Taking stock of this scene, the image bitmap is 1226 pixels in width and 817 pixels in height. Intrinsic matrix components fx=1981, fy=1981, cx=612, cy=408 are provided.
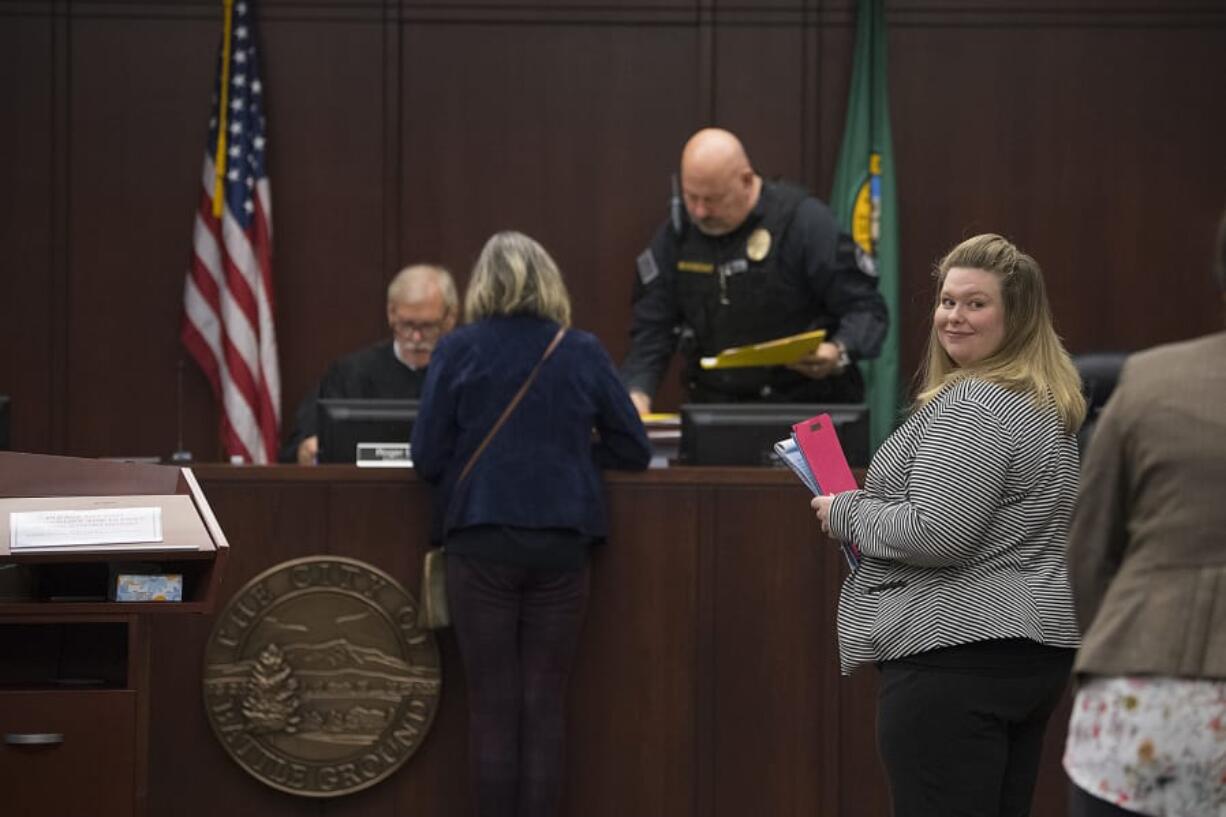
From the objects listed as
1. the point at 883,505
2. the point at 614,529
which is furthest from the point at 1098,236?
the point at 883,505

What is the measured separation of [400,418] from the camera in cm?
534

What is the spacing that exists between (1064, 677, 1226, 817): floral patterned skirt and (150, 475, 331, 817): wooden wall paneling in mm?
2967

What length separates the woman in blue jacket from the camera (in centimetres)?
480

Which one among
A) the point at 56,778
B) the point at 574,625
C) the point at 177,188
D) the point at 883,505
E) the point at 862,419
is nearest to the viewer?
the point at 883,505

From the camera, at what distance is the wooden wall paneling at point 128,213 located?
7.64 meters

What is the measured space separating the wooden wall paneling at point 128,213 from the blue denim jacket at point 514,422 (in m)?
3.15

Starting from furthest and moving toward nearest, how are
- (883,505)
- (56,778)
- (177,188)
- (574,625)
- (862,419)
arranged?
(177,188), (862,419), (574,625), (56,778), (883,505)

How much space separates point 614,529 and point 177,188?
10.8 feet

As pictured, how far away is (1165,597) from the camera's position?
2467mm

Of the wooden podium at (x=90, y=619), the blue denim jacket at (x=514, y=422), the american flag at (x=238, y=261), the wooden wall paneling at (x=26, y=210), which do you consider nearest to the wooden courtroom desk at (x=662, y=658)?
the blue denim jacket at (x=514, y=422)

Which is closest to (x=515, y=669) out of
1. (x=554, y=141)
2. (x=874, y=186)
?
A: (x=874, y=186)

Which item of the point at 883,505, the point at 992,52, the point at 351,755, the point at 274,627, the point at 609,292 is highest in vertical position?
the point at 992,52

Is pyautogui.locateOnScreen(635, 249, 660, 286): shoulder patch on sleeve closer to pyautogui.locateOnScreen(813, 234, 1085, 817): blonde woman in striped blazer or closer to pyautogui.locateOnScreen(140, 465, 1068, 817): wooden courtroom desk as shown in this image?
pyautogui.locateOnScreen(140, 465, 1068, 817): wooden courtroom desk

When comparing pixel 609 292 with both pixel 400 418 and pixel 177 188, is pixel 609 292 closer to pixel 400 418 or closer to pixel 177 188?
pixel 177 188
